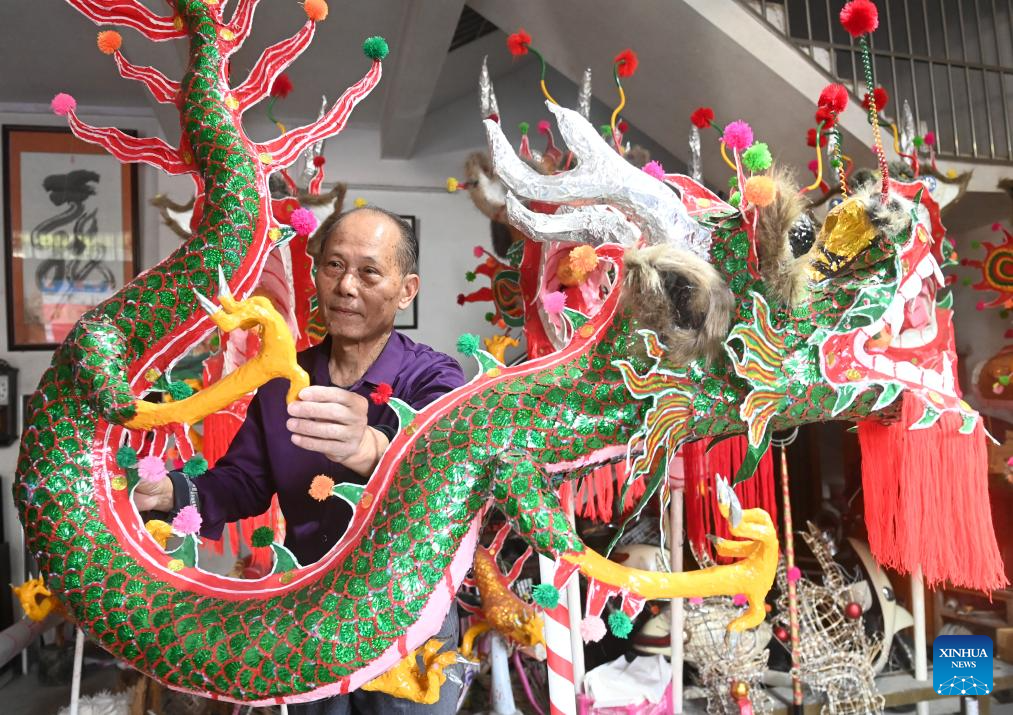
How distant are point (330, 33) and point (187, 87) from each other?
225cm

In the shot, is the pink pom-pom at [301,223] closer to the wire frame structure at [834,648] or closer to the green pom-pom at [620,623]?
the green pom-pom at [620,623]

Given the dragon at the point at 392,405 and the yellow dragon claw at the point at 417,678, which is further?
the yellow dragon claw at the point at 417,678

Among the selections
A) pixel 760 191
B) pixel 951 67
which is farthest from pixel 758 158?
pixel 951 67

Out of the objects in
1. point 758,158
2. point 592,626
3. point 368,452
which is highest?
point 758,158

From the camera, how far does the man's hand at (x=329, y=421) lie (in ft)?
2.48

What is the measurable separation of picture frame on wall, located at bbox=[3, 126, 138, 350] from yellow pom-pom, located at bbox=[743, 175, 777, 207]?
3282 mm

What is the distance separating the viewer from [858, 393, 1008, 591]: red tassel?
1.12 meters

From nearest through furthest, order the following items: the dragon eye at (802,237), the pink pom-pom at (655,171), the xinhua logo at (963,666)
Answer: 1. the dragon eye at (802,237)
2. the pink pom-pom at (655,171)
3. the xinhua logo at (963,666)

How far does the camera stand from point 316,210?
6.82ft

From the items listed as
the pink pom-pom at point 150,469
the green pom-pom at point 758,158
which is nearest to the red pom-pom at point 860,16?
the green pom-pom at point 758,158

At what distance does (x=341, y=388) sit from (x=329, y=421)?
0.19 metres

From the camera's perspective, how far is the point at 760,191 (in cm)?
88

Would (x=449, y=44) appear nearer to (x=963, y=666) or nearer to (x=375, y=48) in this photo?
(x=375, y=48)

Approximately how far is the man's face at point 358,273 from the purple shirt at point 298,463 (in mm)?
79
